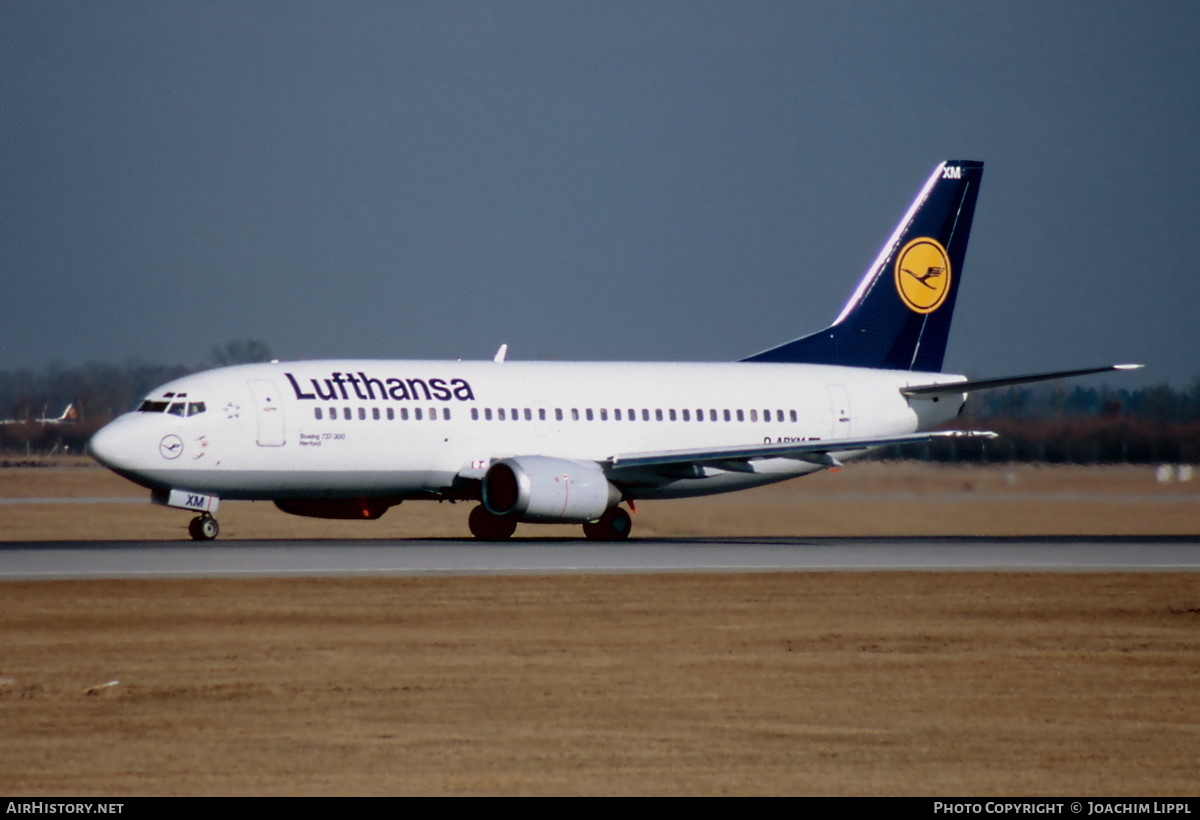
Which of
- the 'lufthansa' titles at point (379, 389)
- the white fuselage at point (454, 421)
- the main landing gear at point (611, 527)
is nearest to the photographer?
the white fuselage at point (454, 421)

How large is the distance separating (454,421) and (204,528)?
590cm

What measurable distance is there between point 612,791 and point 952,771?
2.82 meters

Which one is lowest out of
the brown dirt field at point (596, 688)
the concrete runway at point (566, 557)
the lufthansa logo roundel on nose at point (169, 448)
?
the brown dirt field at point (596, 688)

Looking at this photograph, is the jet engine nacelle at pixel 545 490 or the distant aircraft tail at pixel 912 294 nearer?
the jet engine nacelle at pixel 545 490

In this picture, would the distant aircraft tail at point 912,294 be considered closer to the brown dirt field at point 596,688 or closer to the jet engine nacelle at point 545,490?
the jet engine nacelle at point 545,490

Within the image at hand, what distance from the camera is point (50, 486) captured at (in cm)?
7700

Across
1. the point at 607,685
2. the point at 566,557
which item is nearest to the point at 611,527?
the point at 566,557

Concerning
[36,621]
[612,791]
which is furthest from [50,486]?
[612,791]

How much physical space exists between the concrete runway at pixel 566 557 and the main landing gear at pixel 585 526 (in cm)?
162

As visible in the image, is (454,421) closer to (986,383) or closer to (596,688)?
(986,383)

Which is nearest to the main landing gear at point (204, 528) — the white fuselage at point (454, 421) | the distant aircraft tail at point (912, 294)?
the white fuselage at point (454, 421)

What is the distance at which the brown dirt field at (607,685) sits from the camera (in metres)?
14.4

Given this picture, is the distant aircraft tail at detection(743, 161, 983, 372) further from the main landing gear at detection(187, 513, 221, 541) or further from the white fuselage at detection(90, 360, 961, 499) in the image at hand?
the main landing gear at detection(187, 513, 221, 541)

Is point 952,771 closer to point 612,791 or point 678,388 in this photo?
point 612,791
